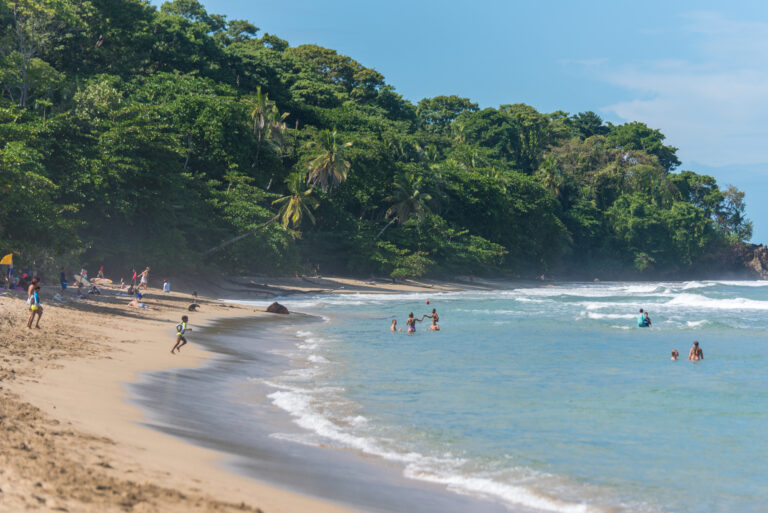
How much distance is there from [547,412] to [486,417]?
147 centimetres

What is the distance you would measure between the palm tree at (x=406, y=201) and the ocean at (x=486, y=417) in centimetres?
3584

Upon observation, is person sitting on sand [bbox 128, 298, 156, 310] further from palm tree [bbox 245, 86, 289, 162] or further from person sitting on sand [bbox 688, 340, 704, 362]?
palm tree [bbox 245, 86, 289, 162]

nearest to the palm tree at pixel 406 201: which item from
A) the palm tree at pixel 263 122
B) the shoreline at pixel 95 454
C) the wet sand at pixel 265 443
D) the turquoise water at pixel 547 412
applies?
the palm tree at pixel 263 122

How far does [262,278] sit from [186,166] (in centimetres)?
982

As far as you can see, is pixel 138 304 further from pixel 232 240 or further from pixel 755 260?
pixel 755 260

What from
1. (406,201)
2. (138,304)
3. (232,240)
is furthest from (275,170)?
(138,304)

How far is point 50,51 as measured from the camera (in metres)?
50.4

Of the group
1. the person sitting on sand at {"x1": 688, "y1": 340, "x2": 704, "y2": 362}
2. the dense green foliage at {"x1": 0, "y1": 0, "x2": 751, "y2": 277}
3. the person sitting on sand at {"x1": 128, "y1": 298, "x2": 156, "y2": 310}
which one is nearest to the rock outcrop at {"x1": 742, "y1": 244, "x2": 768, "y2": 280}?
the dense green foliage at {"x1": 0, "y1": 0, "x2": 751, "y2": 277}

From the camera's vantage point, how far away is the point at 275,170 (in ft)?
182

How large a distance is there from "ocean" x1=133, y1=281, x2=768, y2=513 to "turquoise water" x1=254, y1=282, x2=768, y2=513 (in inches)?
1.6

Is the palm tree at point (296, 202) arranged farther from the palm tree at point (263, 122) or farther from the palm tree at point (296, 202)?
the palm tree at point (263, 122)

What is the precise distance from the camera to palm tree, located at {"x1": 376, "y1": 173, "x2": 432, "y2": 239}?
60.2 metres

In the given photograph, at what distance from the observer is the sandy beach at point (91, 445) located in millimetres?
5660

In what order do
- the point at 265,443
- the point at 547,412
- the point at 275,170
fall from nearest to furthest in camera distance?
the point at 265,443 < the point at 547,412 < the point at 275,170
